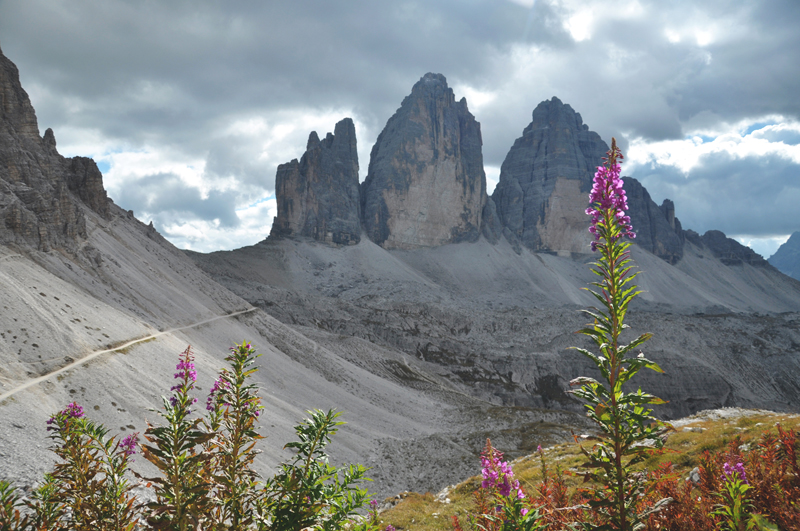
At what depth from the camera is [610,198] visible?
207 inches

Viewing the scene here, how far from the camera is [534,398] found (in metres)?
78.6

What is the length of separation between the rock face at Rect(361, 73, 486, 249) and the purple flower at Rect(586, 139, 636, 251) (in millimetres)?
173110

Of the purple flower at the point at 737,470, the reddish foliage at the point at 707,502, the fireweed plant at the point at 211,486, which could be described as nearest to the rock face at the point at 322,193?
the fireweed plant at the point at 211,486

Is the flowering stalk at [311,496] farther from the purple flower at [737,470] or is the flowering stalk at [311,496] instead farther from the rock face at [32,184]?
the rock face at [32,184]

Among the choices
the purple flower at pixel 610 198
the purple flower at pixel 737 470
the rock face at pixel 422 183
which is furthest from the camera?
the rock face at pixel 422 183

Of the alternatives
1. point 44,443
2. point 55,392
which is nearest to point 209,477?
point 44,443

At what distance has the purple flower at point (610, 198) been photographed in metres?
5.17

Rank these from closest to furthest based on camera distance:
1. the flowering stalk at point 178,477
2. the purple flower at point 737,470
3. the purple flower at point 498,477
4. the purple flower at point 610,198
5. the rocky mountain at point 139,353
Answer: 1. the flowering stalk at point 178,477
2. the purple flower at point 610,198
3. the purple flower at point 498,477
4. the purple flower at point 737,470
5. the rocky mountain at point 139,353

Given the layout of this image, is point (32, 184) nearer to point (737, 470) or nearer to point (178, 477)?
point (178, 477)

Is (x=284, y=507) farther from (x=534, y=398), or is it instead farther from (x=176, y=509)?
(x=534, y=398)

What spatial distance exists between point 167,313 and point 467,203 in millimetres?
158325

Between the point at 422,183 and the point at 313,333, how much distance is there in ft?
410

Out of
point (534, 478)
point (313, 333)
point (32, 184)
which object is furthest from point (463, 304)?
point (534, 478)

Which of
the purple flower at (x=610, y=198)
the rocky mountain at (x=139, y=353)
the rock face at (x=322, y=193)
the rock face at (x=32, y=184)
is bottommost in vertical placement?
the rocky mountain at (x=139, y=353)
